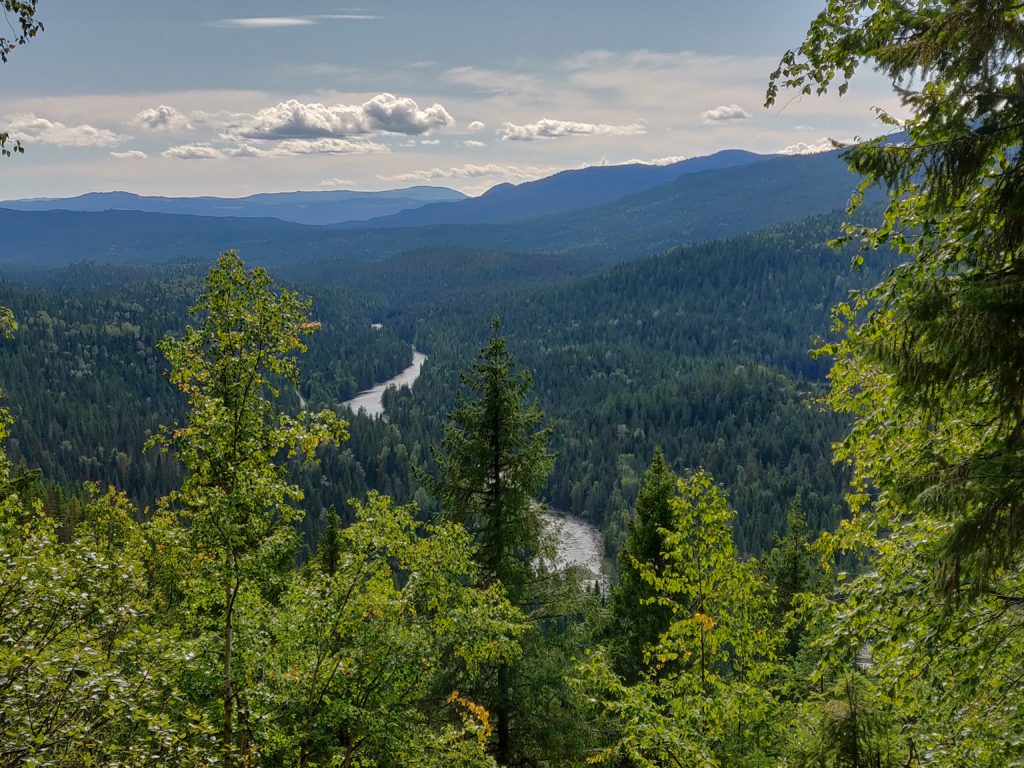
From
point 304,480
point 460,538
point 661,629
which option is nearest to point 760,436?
point 304,480

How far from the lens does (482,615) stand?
550 inches

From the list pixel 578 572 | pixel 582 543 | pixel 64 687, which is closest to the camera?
pixel 64 687

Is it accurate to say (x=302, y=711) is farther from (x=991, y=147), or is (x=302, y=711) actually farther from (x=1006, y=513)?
(x=991, y=147)

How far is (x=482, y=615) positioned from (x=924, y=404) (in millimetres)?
9660

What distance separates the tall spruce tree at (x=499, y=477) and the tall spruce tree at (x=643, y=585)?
591cm

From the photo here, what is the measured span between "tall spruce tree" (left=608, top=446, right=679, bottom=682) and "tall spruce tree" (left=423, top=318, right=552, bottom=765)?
591 cm

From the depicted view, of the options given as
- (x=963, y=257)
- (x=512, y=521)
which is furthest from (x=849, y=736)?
(x=512, y=521)

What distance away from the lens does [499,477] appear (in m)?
21.6

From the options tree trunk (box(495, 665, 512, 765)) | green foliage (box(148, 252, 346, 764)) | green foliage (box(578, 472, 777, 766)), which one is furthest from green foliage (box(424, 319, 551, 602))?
green foliage (box(148, 252, 346, 764))

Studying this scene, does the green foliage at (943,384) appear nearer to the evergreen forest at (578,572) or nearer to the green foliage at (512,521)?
the evergreen forest at (578,572)

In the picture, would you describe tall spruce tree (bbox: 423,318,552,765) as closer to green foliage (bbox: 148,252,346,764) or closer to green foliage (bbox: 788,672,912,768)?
green foliage (bbox: 148,252,346,764)

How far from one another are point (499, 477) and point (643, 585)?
30.9 feet

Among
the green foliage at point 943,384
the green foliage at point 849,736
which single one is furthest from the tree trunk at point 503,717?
the green foliage at point 849,736

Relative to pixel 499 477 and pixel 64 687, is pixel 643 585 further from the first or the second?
pixel 64 687
